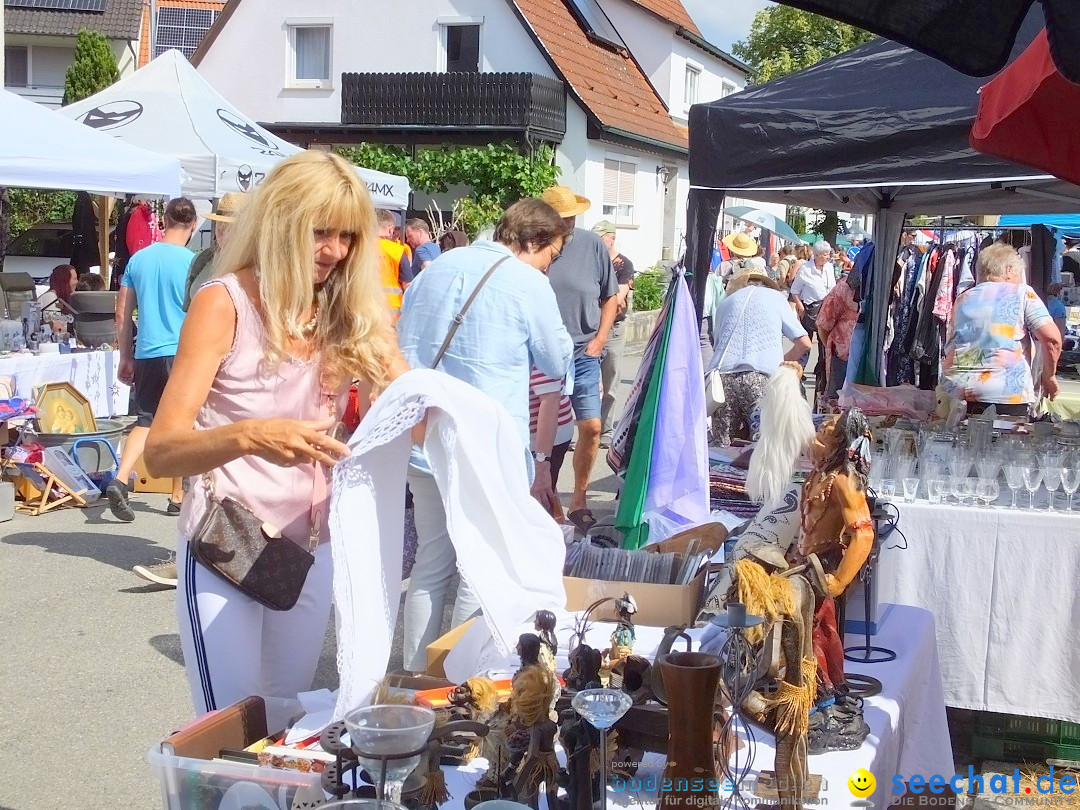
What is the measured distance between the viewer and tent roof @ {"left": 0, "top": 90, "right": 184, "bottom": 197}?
26.6ft

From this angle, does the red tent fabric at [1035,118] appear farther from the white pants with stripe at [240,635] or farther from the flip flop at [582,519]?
the flip flop at [582,519]

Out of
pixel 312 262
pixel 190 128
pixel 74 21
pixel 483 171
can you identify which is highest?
pixel 74 21

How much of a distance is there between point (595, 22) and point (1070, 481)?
2113cm

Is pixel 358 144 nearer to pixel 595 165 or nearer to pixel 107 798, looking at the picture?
pixel 595 165

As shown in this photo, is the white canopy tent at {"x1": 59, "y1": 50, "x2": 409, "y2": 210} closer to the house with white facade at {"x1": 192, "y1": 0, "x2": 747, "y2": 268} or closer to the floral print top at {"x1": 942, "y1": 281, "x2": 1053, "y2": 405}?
the floral print top at {"x1": 942, "y1": 281, "x2": 1053, "y2": 405}

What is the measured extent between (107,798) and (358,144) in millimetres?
18308

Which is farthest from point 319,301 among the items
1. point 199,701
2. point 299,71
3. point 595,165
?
point 299,71

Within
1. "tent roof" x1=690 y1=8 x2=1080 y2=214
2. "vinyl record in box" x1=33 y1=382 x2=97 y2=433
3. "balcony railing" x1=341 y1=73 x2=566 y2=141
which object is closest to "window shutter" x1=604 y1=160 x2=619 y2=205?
"balcony railing" x1=341 y1=73 x2=566 y2=141

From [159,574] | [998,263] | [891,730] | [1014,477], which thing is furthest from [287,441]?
[998,263]

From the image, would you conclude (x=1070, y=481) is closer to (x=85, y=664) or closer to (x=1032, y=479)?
(x=1032, y=479)

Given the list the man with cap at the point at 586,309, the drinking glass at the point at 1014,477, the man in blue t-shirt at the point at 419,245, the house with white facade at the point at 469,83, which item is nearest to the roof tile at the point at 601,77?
the house with white facade at the point at 469,83

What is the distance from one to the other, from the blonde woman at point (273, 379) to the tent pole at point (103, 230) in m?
12.7

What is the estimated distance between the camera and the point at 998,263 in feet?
21.3

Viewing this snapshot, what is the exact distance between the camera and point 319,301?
2.43 m
